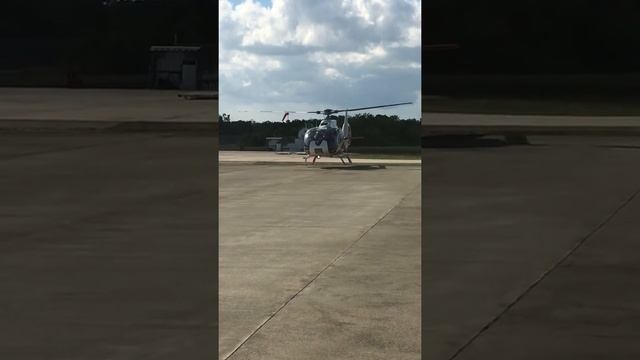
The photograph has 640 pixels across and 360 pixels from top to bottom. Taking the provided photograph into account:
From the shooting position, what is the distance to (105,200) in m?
4.24

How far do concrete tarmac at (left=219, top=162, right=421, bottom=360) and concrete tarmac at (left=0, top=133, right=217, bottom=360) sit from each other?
57 cm

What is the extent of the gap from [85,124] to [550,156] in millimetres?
2284

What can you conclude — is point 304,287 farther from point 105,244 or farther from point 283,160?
point 283,160

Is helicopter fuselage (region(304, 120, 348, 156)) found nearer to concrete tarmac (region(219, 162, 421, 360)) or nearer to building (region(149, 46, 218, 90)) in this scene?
concrete tarmac (region(219, 162, 421, 360))

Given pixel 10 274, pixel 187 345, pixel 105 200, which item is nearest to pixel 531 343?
pixel 187 345

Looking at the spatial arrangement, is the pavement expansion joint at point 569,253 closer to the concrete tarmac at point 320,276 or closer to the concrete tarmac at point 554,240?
the concrete tarmac at point 554,240

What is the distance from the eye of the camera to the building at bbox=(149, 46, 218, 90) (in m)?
4.09

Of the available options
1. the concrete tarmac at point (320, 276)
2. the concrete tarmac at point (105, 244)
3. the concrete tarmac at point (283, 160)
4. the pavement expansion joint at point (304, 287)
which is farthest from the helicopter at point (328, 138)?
the concrete tarmac at point (105, 244)

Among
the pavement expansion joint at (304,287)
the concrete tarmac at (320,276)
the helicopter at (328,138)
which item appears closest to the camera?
the pavement expansion joint at (304,287)

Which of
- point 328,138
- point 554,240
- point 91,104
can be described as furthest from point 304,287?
point 328,138

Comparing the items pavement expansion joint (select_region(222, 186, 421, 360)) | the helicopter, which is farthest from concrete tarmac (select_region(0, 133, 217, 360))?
the helicopter

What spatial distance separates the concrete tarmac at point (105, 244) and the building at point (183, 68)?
0.89 ft

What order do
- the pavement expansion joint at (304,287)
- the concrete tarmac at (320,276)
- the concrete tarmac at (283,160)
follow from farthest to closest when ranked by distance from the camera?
the concrete tarmac at (283,160), the concrete tarmac at (320,276), the pavement expansion joint at (304,287)

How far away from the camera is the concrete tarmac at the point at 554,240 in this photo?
3988mm
